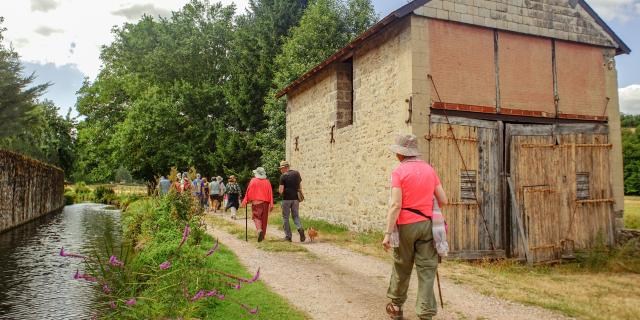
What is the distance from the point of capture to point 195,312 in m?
4.63

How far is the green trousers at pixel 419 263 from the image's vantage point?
439cm

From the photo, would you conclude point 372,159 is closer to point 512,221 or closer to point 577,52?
point 512,221

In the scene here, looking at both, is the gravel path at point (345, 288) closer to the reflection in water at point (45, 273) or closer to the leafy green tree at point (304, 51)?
the reflection in water at point (45, 273)

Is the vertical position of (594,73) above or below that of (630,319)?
above

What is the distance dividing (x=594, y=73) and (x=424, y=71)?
4.97 meters

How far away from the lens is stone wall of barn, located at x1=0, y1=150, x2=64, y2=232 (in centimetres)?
1520

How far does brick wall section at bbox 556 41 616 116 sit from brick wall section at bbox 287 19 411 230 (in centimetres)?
413

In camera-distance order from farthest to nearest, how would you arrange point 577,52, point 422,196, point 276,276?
point 577,52 < point 276,276 < point 422,196

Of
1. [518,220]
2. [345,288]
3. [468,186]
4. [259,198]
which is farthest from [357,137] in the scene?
[345,288]

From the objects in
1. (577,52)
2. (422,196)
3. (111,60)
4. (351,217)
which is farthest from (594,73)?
(111,60)

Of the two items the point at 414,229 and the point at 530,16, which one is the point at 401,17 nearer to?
the point at 530,16

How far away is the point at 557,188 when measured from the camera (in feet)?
33.3

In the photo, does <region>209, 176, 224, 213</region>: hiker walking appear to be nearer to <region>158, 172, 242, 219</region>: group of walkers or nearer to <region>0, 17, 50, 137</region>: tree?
<region>158, 172, 242, 219</region>: group of walkers

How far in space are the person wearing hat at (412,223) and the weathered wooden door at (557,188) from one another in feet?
19.5
